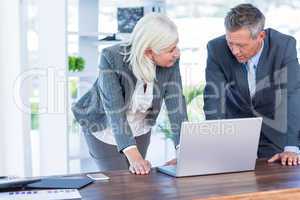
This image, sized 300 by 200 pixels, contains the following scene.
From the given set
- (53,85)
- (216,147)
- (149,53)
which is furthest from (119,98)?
(53,85)

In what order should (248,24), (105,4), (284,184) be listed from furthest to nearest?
(105,4), (248,24), (284,184)

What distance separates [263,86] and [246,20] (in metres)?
0.44

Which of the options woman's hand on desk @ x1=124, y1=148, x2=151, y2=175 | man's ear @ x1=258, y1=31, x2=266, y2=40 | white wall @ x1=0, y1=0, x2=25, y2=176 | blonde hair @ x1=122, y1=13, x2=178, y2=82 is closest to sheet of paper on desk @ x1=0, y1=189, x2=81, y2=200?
woman's hand on desk @ x1=124, y1=148, x2=151, y2=175

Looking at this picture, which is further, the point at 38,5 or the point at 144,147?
the point at 38,5

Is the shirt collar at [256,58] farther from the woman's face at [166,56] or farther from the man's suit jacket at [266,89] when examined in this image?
the woman's face at [166,56]

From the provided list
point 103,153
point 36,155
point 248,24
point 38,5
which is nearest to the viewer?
point 248,24

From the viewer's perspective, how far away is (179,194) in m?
1.69

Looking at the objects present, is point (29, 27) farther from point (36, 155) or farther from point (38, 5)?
point (36, 155)

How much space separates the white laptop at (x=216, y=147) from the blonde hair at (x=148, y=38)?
1.46ft

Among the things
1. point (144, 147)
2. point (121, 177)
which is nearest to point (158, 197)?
point (121, 177)

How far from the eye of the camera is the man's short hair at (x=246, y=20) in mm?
2162

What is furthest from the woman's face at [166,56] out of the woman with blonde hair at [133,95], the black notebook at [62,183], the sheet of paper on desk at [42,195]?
the sheet of paper on desk at [42,195]

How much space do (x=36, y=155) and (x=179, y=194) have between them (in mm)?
2142

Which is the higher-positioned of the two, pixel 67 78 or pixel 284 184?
pixel 67 78
